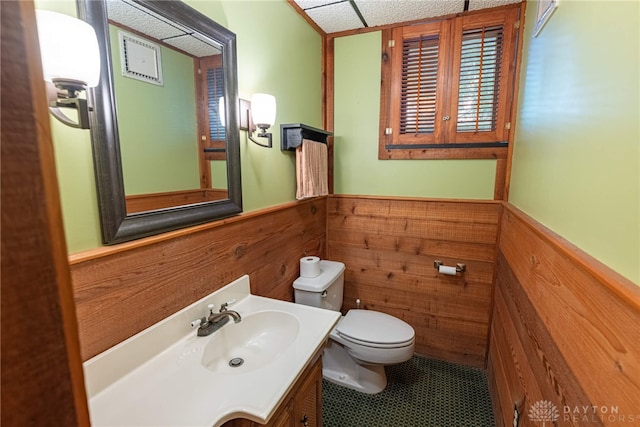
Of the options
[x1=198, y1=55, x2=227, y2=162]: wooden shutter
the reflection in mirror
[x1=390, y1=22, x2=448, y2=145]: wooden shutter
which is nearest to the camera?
the reflection in mirror

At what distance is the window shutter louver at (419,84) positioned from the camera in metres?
2.03

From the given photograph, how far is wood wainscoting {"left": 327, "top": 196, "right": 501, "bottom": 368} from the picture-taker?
2.08m

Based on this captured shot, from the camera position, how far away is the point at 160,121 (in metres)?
1.09

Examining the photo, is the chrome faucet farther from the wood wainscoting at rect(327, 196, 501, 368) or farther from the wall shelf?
the wood wainscoting at rect(327, 196, 501, 368)

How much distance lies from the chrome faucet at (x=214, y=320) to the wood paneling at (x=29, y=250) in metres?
0.92

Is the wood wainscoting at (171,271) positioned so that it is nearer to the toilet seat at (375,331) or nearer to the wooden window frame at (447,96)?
the toilet seat at (375,331)

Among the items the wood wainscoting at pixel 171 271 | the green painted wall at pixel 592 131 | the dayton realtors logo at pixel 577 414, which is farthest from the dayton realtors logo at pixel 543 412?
the wood wainscoting at pixel 171 271

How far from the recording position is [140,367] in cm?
101

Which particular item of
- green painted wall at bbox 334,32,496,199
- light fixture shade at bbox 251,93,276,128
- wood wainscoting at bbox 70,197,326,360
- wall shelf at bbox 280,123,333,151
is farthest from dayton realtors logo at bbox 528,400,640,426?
wall shelf at bbox 280,123,333,151

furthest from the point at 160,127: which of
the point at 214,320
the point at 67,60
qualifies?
the point at 214,320

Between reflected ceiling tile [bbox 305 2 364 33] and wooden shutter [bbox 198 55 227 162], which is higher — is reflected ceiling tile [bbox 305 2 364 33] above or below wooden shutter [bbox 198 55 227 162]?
above

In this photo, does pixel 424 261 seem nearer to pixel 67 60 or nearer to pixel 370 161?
pixel 370 161

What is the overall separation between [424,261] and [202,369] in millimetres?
1662

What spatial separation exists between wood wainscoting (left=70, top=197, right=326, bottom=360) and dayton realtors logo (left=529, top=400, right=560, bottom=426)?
124 cm
